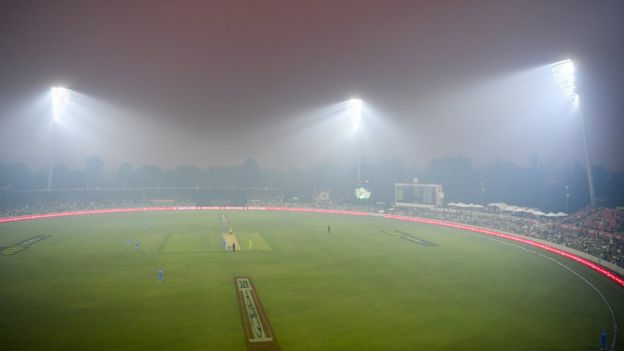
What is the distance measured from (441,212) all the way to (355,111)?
3254 cm

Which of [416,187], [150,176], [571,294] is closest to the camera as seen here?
[571,294]

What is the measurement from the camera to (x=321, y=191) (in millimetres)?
146125

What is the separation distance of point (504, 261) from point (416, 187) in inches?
2094

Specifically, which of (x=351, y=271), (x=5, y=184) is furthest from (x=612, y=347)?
(x=5, y=184)

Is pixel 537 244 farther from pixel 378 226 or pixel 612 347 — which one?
pixel 612 347

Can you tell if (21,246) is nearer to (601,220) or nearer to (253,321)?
(253,321)

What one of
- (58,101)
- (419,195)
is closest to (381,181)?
(419,195)

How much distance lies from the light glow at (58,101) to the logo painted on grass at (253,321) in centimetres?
7837

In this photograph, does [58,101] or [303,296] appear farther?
[58,101]

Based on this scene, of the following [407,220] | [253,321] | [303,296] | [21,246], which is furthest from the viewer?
[407,220]

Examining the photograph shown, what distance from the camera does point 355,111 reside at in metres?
103

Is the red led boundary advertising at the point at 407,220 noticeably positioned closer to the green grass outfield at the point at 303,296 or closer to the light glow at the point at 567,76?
the green grass outfield at the point at 303,296

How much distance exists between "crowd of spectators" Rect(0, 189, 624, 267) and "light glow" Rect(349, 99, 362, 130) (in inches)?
897

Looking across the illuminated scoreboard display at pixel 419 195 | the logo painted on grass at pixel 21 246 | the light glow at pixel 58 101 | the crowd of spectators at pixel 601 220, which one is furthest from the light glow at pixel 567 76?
the light glow at pixel 58 101
